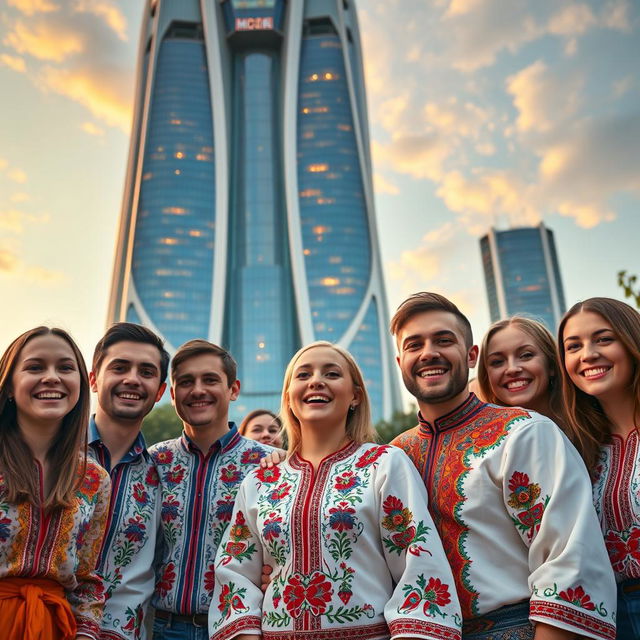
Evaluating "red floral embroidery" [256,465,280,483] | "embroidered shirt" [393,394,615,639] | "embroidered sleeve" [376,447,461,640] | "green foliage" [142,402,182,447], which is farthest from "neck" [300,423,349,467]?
"green foliage" [142,402,182,447]

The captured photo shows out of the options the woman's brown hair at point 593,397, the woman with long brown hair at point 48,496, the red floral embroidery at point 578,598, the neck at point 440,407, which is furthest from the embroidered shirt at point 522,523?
the woman with long brown hair at point 48,496

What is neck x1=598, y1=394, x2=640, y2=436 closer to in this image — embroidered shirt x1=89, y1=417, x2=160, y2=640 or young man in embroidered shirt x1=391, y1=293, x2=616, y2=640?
young man in embroidered shirt x1=391, y1=293, x2=616, y2=640

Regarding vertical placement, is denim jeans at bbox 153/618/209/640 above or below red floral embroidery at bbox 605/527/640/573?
below

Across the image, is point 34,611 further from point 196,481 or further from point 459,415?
point 459,415

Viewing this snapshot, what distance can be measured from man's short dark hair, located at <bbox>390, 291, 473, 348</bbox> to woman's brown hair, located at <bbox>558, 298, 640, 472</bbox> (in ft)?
1.86

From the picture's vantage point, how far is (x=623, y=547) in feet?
8.46

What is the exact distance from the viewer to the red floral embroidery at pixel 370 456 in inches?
108

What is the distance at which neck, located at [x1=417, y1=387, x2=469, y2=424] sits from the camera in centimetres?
290

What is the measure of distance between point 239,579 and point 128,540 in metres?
0.78

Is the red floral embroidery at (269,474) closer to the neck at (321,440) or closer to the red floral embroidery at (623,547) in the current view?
the neck at (321,440)

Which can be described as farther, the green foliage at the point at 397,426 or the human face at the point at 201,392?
the green foliage at the point at 397,426

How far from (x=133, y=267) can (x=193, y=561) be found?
78.5 meters

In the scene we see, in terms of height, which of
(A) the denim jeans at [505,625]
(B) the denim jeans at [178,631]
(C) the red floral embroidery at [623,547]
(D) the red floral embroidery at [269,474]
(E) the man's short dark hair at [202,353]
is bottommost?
(B) the denim jeans at [178,631]

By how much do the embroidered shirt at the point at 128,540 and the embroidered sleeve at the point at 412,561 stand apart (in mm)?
1346
